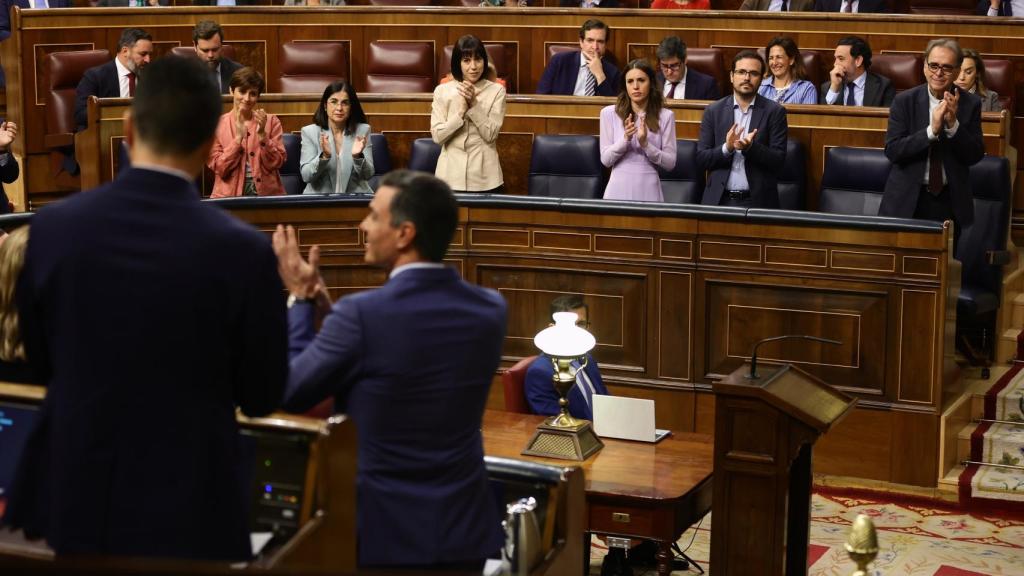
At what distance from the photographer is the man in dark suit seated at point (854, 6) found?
27.3 feet

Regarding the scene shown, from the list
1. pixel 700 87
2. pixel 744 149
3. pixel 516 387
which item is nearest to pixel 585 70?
pixel 700 87

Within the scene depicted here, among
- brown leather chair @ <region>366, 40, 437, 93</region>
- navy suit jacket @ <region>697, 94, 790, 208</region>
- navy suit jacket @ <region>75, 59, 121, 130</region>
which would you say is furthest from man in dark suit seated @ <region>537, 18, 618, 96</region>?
navy suit jacket @ <region>75, 59, 121, 130</region>

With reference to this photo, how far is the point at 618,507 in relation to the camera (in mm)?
3799

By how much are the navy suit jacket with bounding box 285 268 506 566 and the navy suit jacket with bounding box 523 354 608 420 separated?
1915 millimetres

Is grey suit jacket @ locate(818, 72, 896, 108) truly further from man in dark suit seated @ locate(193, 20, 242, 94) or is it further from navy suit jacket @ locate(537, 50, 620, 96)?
man in dark suit seated @ locate(193, 20, 242, 94)

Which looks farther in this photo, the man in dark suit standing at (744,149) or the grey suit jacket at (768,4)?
the grey suit jacket at (768,4)

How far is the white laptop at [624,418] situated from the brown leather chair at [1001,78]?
3906 mm

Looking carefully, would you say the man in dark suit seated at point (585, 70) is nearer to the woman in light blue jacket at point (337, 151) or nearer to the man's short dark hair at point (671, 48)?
the man's short dark hair at point (671, 48)

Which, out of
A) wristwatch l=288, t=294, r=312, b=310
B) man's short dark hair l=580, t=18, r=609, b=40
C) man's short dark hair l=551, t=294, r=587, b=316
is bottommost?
man's short dark hair l=551, t=294, r=587, b=316

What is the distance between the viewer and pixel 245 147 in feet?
20.0

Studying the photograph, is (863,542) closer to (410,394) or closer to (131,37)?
(410,394)

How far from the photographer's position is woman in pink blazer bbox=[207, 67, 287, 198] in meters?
6.04

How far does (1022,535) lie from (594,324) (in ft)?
5.76

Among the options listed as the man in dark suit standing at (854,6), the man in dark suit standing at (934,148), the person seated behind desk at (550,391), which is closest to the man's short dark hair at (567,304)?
the person seated behind desk at (550,391)
